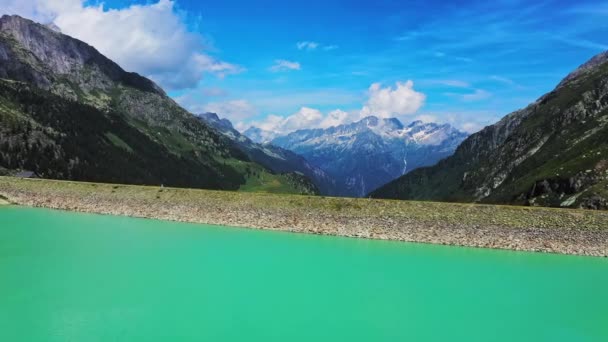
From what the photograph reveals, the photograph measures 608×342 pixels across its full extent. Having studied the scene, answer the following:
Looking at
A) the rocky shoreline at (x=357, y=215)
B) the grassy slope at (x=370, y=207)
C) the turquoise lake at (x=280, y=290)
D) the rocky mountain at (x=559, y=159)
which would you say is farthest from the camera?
the rocky mountain at (x=559, y=159)

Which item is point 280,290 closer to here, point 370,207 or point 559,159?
point 370,207

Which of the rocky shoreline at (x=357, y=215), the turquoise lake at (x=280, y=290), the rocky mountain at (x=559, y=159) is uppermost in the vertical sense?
the rocky mountain at (x=559, y=159)

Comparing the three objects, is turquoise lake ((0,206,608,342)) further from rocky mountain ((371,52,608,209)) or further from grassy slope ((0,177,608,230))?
rocky mountain ((371,52,608,209))

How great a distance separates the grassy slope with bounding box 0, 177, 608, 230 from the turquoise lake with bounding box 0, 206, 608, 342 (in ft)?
16.8

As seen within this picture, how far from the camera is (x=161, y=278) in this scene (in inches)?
1344

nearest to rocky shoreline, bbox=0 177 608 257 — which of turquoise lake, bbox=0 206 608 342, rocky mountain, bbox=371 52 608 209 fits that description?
turquoise lake, bbox=0 206 608 342

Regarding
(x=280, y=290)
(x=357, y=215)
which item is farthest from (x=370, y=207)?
(x=280, y=290)

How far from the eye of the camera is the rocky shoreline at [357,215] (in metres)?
52.6

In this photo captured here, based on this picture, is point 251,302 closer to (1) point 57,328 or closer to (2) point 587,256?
(1) point 57,328

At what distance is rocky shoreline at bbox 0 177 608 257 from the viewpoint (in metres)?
52.6

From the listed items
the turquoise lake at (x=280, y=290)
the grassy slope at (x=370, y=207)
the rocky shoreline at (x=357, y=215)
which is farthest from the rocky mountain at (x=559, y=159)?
the turquoise lake at (x=280, y=290)

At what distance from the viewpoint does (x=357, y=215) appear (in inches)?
2339

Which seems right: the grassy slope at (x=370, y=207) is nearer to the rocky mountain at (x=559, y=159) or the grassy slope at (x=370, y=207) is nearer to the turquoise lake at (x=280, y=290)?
the turquoise lake at (x=280, y=290)

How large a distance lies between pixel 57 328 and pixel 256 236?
32294 millimetres
